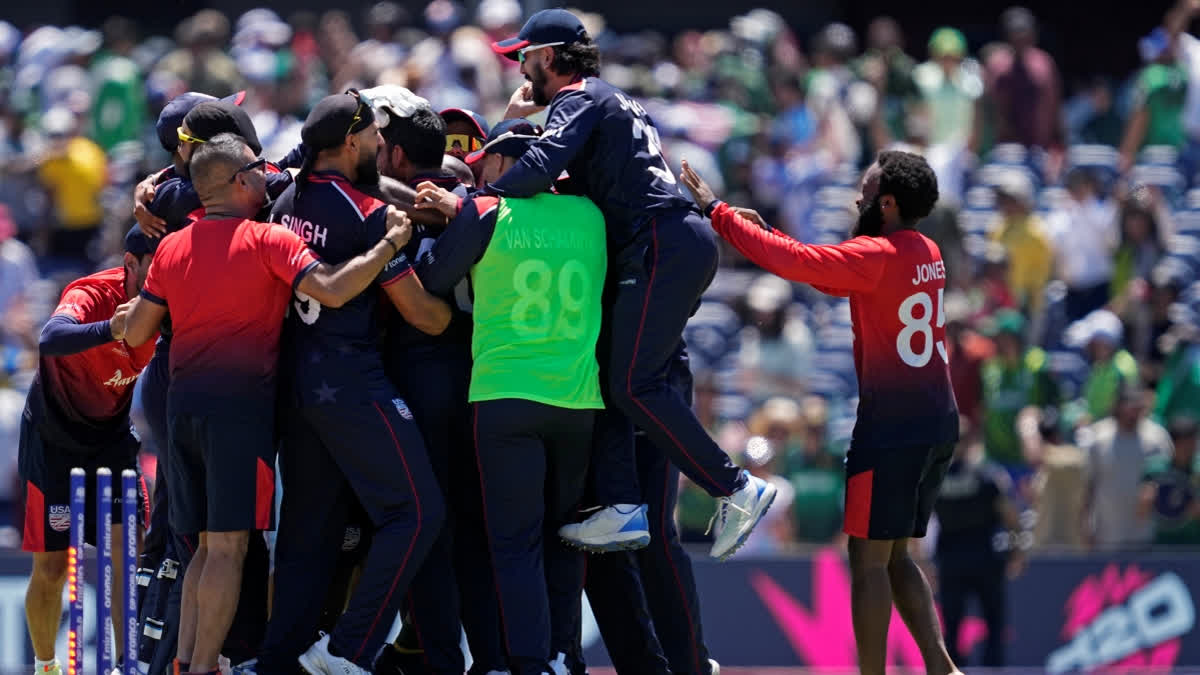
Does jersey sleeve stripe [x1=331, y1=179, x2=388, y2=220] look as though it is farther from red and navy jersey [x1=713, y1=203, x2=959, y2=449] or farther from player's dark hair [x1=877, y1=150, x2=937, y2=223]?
player's dark hair [x1=877, y1=150, x2=937, y2=223]

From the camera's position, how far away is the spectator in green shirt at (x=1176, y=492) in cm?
1486

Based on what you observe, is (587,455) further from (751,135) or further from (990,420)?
(751,135)

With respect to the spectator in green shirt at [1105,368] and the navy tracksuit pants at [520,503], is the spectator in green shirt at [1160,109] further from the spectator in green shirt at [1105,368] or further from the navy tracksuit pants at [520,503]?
the navy tracksuit pants at [520,503]

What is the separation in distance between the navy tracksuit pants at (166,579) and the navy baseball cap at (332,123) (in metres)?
1.20

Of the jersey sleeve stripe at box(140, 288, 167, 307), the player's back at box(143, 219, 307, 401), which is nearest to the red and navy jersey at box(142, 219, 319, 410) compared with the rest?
the player's back at box(143, 219, 307, 401)

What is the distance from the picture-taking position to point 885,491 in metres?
8.45

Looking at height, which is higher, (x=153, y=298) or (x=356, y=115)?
(x=356, y=115)

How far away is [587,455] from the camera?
8.15m

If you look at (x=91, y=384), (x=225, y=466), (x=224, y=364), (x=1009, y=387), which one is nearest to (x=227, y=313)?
(x=224, y=364)

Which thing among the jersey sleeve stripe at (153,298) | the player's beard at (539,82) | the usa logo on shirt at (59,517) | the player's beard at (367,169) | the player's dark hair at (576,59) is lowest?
the usa logo on shirt at (59,517)

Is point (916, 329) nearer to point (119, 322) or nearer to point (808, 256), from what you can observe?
point (808, 256)

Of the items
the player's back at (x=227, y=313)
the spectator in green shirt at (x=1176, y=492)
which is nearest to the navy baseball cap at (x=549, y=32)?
the player's back at (x=227, y=313)

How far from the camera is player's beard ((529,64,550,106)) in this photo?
27.6 ft

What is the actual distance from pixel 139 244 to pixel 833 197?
31.8 ft
